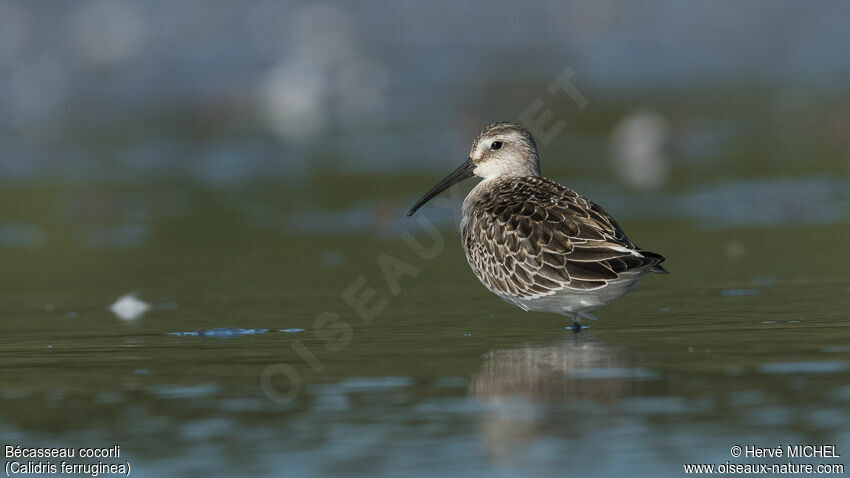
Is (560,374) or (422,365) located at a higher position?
(422,365)

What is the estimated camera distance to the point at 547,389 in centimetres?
977

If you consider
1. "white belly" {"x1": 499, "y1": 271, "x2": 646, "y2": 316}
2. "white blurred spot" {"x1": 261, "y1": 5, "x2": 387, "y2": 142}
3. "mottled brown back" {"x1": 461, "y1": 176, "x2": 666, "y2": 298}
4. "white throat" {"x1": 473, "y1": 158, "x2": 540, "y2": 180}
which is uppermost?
"white blurred spot" {"x1": 261, "y1": 5, "x2": 387, "y2": 142}

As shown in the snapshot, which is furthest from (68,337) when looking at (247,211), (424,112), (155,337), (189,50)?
(189,50)

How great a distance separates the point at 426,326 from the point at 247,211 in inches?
417

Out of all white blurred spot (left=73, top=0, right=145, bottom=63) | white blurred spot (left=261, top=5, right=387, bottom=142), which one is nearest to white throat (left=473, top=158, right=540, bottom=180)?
white blurred spot (left=261, top=5, right=387, bottom=142)

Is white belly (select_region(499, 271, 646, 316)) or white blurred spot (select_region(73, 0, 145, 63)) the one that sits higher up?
white blurred spot (select_region(73, 0, 145, 63))

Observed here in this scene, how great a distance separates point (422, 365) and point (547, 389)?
1.43m

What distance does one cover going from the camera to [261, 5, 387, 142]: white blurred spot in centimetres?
3944

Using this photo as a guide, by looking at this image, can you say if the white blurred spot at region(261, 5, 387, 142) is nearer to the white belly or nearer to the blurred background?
the blurred background

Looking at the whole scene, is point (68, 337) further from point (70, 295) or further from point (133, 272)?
point (133, 272)

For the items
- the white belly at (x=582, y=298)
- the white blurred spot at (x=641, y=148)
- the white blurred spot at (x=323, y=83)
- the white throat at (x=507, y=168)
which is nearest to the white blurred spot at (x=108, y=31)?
the white blurred spot at (x=323, y=83)

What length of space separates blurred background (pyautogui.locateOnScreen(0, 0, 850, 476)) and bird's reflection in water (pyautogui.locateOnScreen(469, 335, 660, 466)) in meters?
0.03

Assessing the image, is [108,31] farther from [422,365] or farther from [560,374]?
[560,374]

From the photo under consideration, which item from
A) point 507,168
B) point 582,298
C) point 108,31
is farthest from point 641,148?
point 108,31
